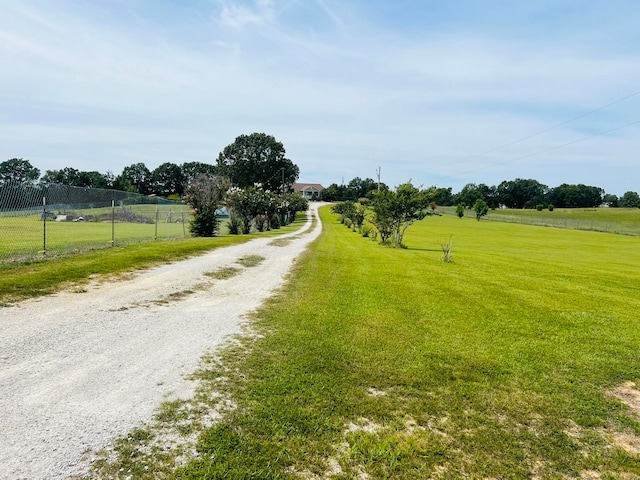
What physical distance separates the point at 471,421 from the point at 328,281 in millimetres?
6178

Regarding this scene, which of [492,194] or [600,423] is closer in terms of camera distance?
[600,423]

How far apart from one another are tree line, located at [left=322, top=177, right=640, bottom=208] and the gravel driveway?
102682mm

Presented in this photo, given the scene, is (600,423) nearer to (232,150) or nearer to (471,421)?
(471,421)

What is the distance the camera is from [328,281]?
30.7 feet

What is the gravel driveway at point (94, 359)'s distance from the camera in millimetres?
2738

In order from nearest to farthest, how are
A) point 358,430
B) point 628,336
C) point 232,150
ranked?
point 358,430 → point 628,336 → point 232,150

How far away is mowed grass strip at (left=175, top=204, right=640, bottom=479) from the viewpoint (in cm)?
275

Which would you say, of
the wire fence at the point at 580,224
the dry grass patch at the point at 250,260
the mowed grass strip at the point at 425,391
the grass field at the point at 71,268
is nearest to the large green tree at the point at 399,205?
the dry grass patch at the point at 250,260

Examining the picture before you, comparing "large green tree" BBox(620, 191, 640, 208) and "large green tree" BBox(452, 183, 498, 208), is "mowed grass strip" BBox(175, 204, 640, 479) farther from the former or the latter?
"large green tree" BBox(620, 191, 640, 208)

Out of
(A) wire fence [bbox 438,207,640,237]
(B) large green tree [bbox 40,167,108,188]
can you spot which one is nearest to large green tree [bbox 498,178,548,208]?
(A) wire fence [bbox 438,207,640,237]

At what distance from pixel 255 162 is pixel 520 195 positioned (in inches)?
3545

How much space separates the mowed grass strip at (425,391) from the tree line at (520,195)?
10265 cm

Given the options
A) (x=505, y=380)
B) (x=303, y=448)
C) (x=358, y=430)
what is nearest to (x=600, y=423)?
(x=505, y=380)

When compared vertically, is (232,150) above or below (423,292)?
above
